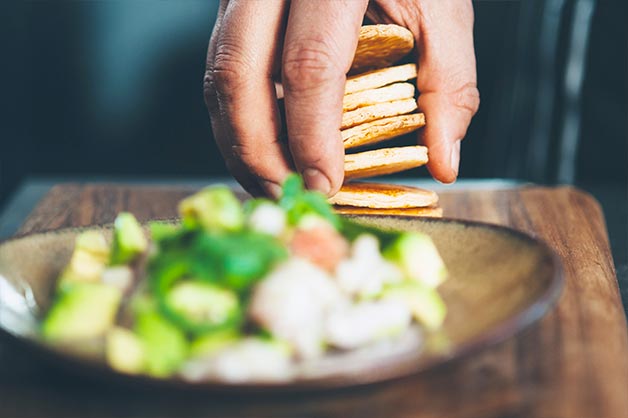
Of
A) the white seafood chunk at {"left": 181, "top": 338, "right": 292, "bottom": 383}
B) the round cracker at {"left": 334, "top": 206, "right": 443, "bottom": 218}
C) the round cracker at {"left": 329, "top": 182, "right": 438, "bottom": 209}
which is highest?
the white seafood chunk at {"left": 181, "top": 338, "right": 292, "bottom": 383}

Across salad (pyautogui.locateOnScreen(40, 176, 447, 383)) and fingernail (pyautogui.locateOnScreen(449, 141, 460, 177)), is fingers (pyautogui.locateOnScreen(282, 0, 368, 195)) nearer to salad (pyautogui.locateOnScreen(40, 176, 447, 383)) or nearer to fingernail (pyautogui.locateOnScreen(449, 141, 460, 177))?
fingernail (pyautogui.locateOnScreen(449, 141, 460, 177))

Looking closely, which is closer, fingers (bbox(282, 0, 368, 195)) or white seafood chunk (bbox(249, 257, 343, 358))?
white seafood chunk (bbox(249, 257, 343, 358))

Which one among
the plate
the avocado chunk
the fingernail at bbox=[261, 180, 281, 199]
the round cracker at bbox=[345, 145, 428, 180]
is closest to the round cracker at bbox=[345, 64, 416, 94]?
the round cracker at bbox=[345, 145, 428, 180]

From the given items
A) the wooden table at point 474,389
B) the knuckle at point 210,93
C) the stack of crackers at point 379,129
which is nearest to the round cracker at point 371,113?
the stack of crackers at point 379,129

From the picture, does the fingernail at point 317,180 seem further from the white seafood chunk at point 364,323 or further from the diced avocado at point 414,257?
the white seafood chunk at point 364,323

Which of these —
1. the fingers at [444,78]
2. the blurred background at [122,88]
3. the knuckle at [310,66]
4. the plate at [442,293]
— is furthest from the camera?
the blurred background at [122,88]

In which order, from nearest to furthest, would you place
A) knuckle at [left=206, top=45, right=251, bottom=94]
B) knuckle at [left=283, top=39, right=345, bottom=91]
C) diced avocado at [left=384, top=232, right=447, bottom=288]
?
diced avocado at [left=384, top=232, right=447, bottom=288]
knuckle at [left=283, top=39, right=345, bottom=91]
knuckle at [left=206, top=45, right=251, bottom=94]
